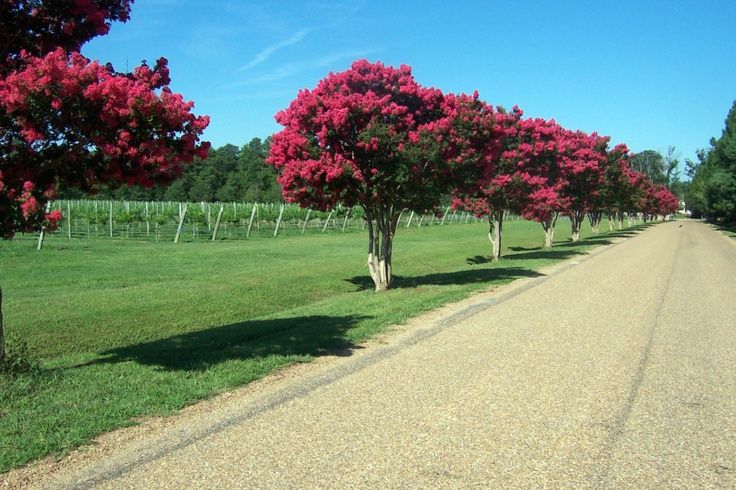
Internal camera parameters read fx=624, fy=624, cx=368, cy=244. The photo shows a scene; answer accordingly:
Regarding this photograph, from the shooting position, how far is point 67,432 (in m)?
4.69

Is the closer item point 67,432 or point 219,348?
point 67,432

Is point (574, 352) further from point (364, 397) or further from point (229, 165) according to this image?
point (229, 165)

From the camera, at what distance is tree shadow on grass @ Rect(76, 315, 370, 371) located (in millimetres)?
7562

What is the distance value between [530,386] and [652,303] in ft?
22.8

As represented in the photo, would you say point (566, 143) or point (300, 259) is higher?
point (566, 143)

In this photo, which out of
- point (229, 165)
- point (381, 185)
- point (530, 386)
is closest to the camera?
point (530, 386)

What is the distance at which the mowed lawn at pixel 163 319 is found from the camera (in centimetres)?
543

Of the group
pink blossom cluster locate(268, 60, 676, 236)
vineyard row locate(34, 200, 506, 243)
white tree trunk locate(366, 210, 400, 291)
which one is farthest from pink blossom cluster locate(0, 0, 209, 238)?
vineyard row locate(34, 200, 506, 243)

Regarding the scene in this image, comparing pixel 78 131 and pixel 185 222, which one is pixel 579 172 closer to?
pixel 185 222

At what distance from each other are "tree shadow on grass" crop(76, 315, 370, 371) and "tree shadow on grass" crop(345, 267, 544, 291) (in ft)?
18.6

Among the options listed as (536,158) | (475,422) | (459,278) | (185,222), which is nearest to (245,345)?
(475,422)

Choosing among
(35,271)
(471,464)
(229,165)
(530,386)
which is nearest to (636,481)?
(471,464)

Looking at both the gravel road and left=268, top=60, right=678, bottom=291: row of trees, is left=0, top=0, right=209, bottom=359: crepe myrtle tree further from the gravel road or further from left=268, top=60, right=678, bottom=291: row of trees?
left=268, top=60, right=678, bottom=291: row of trees

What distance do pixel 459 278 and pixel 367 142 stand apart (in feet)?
19.3
